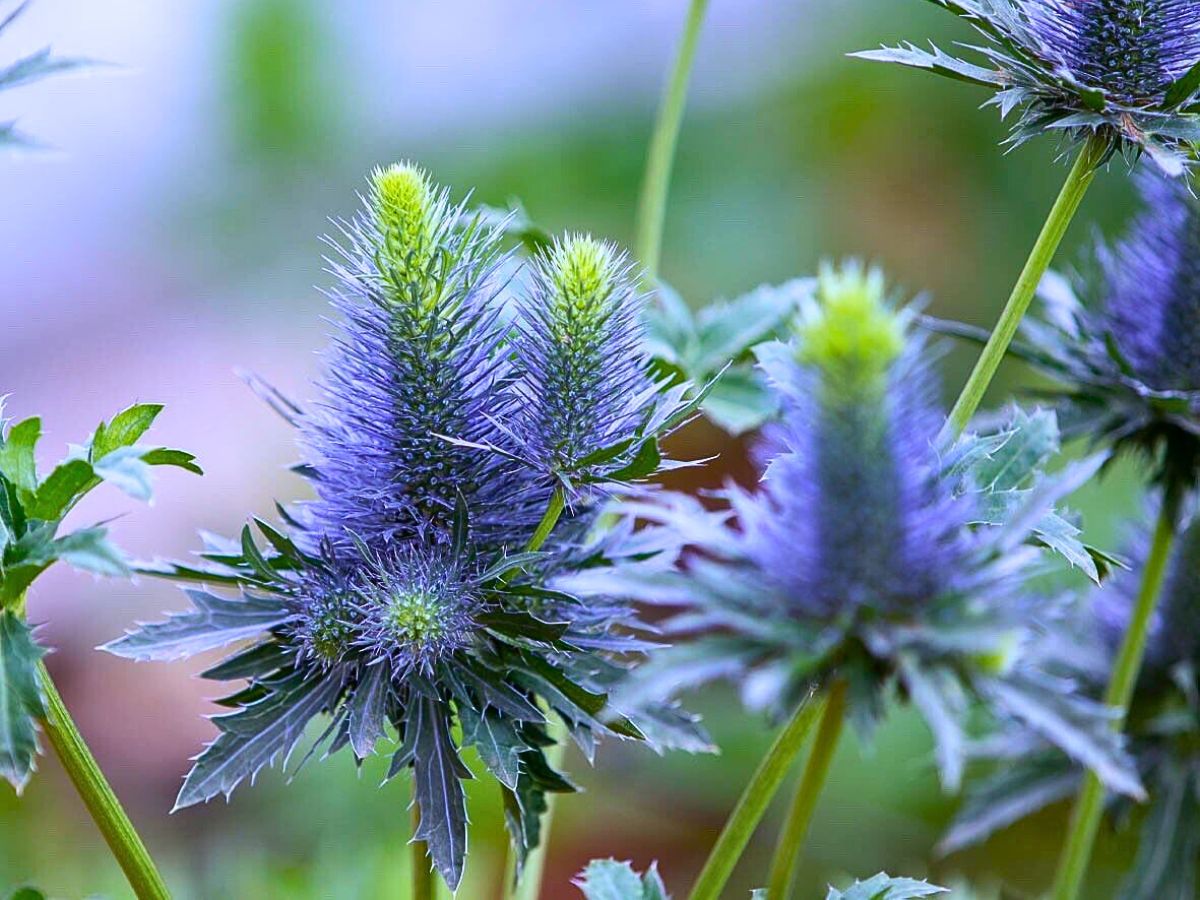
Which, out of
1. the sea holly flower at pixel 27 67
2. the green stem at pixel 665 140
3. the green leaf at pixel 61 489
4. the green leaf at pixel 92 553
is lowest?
the green leaf at pixel 92 553

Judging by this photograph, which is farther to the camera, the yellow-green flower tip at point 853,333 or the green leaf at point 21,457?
the green leaf at point 21,457

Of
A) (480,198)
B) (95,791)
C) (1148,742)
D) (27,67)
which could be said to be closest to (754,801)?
(95,791)

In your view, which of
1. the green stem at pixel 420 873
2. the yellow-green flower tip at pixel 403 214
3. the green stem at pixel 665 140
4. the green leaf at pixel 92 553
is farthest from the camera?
the green stem at pixel 665 140

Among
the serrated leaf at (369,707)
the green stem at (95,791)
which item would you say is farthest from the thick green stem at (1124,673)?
the green stem at (95,791)

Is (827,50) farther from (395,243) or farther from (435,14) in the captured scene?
(395,243)

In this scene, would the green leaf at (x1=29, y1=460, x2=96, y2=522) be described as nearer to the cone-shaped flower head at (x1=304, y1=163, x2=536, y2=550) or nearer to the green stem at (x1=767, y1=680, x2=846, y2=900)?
the cone-shaped flower head at (x1=304, y1=163, x2=536, y2=550)

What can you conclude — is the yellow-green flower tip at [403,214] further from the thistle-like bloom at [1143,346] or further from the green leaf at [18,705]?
the thistle-like bloom at [1143,346]
